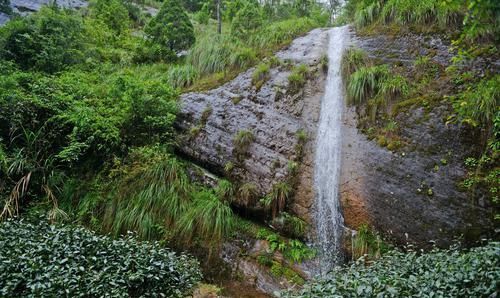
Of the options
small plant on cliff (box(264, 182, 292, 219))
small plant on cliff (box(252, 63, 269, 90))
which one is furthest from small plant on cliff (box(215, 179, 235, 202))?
small plant on cliff (box(252, 63, 269, 90))

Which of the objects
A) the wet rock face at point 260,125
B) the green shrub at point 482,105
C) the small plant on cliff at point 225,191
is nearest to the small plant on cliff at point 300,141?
the wet rock face at point 260,125

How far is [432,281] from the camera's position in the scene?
2547mm

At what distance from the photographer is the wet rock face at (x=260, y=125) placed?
6.07m

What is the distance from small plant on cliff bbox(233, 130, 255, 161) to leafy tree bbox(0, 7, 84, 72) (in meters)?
4.79

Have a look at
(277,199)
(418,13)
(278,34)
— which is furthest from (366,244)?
(278,34)

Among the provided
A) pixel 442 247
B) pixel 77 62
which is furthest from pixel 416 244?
pixel 77 62

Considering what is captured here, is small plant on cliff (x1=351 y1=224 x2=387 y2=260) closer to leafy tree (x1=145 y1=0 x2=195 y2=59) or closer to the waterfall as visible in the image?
the waterfall

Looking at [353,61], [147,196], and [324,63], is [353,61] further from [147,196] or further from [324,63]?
[147,196]

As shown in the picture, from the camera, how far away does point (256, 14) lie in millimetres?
9766

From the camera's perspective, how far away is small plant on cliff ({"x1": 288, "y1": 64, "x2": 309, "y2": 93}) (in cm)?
707

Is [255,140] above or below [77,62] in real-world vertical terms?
below

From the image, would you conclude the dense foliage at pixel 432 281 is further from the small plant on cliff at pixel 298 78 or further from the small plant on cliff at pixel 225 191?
the small plant on cliff at pixel 298 78

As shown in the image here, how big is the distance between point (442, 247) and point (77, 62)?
880 centimetres

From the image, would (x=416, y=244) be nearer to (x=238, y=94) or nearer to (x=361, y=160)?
(x=361, y=160)
